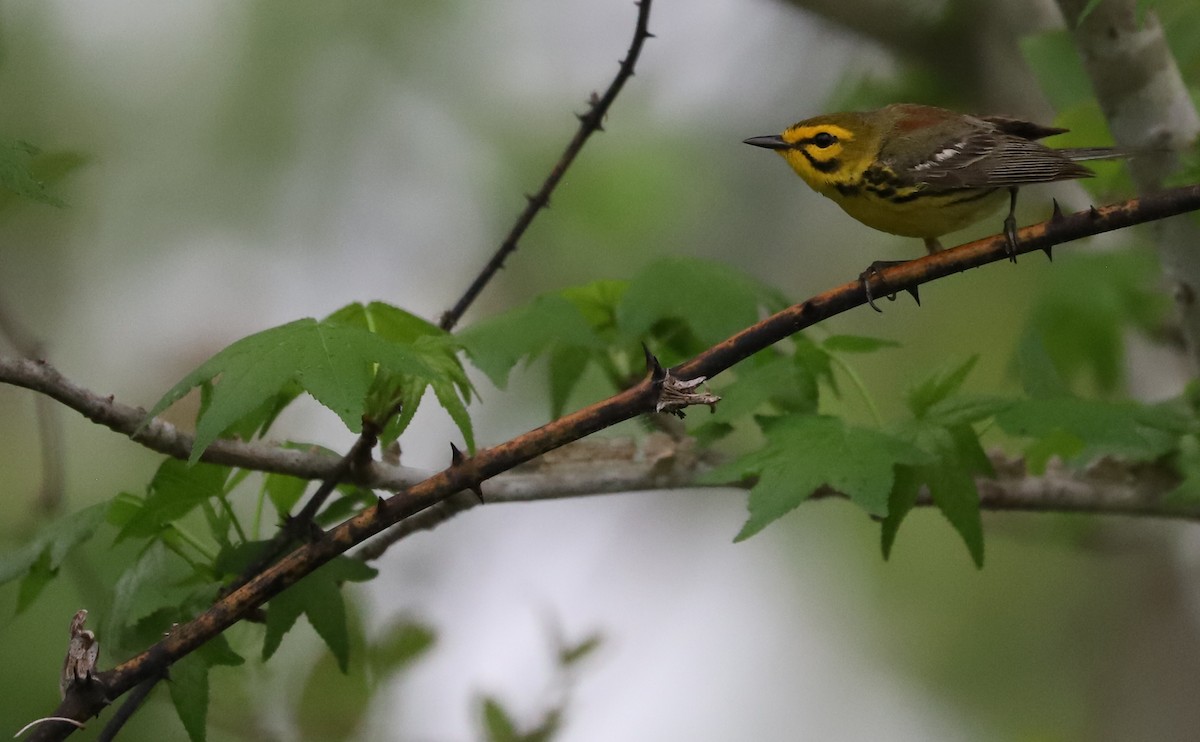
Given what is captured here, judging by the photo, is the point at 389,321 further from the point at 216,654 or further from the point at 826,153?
the point at 826,153

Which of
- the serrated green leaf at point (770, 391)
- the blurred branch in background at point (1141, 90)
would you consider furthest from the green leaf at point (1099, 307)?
the serrated green leaf at point (770, 391)

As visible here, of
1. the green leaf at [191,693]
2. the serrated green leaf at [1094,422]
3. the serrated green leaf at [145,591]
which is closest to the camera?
the green leaf at [191,693]

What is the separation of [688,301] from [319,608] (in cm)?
81

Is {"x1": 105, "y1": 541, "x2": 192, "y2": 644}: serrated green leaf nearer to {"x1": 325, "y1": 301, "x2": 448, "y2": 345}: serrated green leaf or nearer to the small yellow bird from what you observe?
{"x1": 325, "y1": 301, "x2": 448, "y2": 345}: serrated green leaf

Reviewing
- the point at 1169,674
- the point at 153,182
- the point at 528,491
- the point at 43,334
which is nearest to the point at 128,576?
the point at 528,491

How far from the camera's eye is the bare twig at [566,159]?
1778mm

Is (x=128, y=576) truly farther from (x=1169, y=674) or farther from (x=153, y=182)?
(x=1169, y=674)

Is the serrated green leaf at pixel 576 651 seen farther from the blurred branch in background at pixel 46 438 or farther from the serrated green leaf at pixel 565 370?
the blurred branch in background at pixel 46 438

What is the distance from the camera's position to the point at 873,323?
471 cm

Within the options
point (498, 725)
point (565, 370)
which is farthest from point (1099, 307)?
point (498, 725)

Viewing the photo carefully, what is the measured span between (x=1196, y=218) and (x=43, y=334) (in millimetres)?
3729

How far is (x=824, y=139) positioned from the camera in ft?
6.96

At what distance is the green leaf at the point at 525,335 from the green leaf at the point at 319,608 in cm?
40

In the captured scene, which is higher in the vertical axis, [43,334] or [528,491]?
[43,334]
